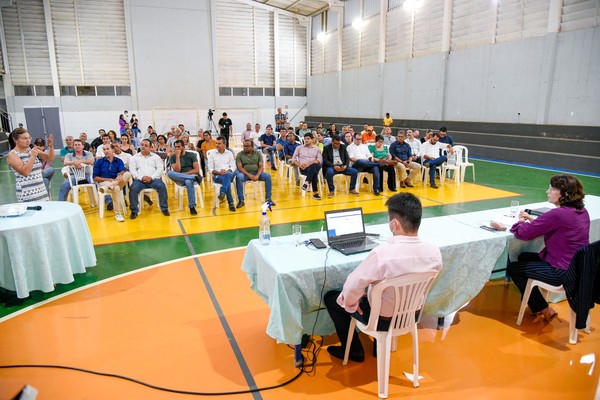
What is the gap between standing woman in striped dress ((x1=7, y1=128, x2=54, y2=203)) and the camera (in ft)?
13.5

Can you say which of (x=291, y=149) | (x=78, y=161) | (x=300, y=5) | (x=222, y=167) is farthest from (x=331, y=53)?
(x=78, y=161)

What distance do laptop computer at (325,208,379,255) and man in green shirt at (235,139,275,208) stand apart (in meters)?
4.08

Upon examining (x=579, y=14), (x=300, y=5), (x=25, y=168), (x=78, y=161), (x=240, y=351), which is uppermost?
(x=300, y=5)

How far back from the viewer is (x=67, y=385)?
8.11 ft

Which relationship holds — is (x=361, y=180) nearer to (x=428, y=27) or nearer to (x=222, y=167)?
(x=222, y=167)

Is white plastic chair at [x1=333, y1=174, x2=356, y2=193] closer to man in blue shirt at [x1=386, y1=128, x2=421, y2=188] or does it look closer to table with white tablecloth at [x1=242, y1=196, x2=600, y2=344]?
man in blue shirt at [x1=386, y1=128, x2=421, y2=188]

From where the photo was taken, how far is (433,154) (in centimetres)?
860

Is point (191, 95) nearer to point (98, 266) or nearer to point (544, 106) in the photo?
point (544, 106)

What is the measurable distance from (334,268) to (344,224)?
1.66ft

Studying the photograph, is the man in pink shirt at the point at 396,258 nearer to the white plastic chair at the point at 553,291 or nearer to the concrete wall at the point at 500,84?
the white plastic chair at the point at 553,291

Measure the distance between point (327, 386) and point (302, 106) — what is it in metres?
22.1

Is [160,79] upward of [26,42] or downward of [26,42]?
downward

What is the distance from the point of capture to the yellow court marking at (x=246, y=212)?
5625mm

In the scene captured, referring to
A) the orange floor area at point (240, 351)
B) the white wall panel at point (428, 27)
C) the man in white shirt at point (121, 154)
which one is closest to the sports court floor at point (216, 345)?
the orange floor area at point (240, 351)
